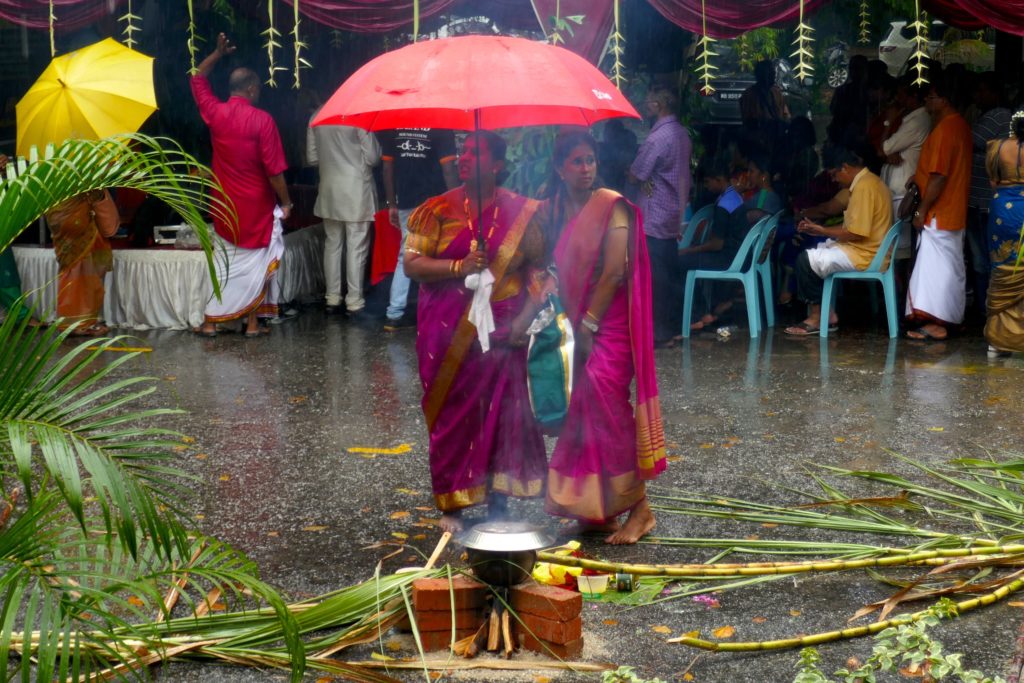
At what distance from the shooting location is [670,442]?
6.71 meters

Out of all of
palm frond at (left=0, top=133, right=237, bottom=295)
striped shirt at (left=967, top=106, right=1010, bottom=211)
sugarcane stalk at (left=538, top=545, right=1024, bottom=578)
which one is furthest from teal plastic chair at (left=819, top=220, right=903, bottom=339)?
palm frond at (left=0, top=133, right=237, bottom=295)

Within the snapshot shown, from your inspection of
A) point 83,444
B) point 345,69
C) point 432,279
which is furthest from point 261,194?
point 83,444

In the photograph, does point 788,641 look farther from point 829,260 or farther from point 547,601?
point 829,260

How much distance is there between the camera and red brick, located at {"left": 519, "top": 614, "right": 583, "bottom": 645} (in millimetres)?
4020

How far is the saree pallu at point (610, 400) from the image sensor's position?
5098 millimetres

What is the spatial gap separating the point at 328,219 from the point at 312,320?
2.77 feet

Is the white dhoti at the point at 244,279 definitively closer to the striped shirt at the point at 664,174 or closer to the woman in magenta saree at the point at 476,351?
the striped shirt at the point at 664,174

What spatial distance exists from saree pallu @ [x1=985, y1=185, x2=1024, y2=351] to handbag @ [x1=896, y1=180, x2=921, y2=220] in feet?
2.59

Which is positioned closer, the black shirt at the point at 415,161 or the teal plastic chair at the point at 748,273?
the teal plastic chair at the point at 748,273

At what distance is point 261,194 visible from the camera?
381 inches

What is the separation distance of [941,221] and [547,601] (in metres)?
6.35

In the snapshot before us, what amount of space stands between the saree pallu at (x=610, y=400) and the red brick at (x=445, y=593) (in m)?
1.11

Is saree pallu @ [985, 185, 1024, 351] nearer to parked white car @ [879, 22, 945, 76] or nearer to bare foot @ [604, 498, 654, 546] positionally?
bare foot @ [604, 498, 654, 546]

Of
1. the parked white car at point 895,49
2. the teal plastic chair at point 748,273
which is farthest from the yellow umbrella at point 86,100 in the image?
the parked white car at point 895,49
